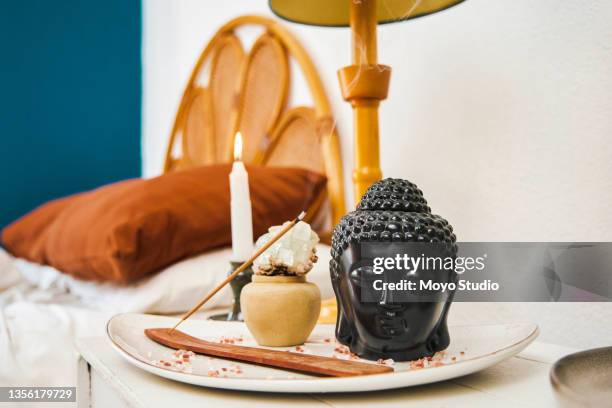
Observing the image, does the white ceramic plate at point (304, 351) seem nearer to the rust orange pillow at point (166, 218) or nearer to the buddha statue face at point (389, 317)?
the buddha statue face at point (389, 317)

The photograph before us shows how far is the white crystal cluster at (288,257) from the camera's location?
54 cm

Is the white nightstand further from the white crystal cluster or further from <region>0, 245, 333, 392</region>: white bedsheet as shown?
<region>0, 245, 333, 392</region>: white bedsheet

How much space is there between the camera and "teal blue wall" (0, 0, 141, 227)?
2.38 metres

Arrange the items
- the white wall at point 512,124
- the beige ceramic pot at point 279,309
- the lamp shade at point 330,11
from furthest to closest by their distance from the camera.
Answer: the lamp shade at point 330,11
the white wall at point 512,124
the beige ceramic pot at point 279,309

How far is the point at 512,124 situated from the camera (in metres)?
0.74

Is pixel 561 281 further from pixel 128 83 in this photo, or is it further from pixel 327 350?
pixel 128 83

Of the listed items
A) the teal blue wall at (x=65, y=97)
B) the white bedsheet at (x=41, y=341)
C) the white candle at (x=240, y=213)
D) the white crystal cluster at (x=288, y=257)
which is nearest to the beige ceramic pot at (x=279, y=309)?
the white crystal cluster at (x=288, y=257)

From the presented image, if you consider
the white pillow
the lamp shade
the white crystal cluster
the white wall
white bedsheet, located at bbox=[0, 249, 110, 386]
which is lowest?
white bedsheet, located at bbox=[0, 249, 110, 386]

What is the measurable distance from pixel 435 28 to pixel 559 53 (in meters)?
Result: 0.26

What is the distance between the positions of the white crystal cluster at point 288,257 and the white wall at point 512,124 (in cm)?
33

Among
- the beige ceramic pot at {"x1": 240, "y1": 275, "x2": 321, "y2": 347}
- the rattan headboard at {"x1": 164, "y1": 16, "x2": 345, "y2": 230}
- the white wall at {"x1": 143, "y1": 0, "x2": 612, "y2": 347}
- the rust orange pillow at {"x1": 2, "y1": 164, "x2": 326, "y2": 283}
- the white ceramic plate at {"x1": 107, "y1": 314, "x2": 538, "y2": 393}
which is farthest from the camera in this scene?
the rattan headboard at {"x1": 164, "y1": 16, "x2": 345, "y2": 230}

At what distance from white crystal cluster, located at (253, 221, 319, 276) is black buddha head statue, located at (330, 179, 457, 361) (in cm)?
6

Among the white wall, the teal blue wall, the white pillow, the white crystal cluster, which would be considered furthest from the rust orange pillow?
the teal blue wall

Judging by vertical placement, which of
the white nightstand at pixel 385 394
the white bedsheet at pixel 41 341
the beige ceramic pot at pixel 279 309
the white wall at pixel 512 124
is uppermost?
the white wall at pixel 512 124
